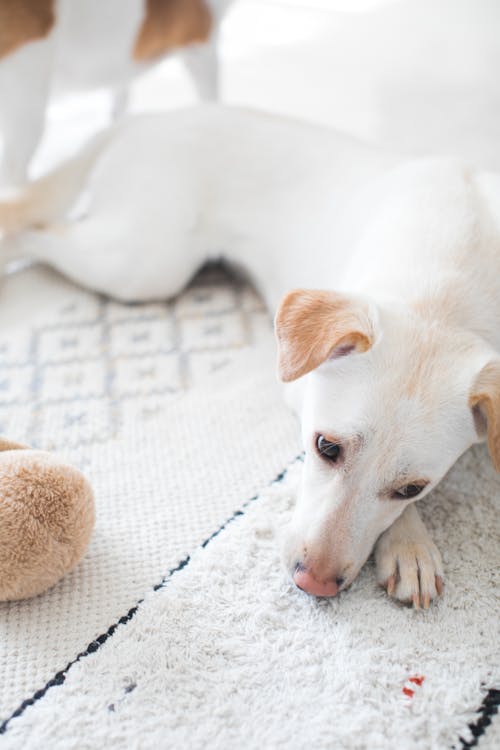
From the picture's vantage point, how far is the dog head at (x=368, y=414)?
3.48ft

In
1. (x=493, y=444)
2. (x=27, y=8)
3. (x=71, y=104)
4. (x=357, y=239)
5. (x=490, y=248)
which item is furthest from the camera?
(x=71, y=104)

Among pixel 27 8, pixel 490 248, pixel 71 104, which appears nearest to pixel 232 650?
pixel 490 248

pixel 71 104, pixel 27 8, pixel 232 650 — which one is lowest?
pixel 232 650

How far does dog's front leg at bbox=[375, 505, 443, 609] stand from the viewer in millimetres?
1154

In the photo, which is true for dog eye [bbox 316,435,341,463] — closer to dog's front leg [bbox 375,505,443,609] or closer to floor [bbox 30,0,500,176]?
dog's front leg [bbox 375,505,443,609]

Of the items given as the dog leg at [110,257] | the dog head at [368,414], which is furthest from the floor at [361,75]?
the dog head at [368,414]

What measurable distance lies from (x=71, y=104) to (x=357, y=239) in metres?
1.70

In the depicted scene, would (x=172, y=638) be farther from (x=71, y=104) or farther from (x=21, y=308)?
(x=71, y=104)

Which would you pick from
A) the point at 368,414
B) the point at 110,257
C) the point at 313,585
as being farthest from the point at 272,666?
the point at 110,257

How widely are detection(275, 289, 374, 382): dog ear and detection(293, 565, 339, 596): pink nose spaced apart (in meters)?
0.29

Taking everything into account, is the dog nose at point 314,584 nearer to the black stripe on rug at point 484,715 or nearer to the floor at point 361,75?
the black stripe on rug at point 484,715

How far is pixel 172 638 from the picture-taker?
3.57 feet

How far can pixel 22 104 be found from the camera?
6.21 feet

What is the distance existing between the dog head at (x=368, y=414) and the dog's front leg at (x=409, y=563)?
2.8 inches
